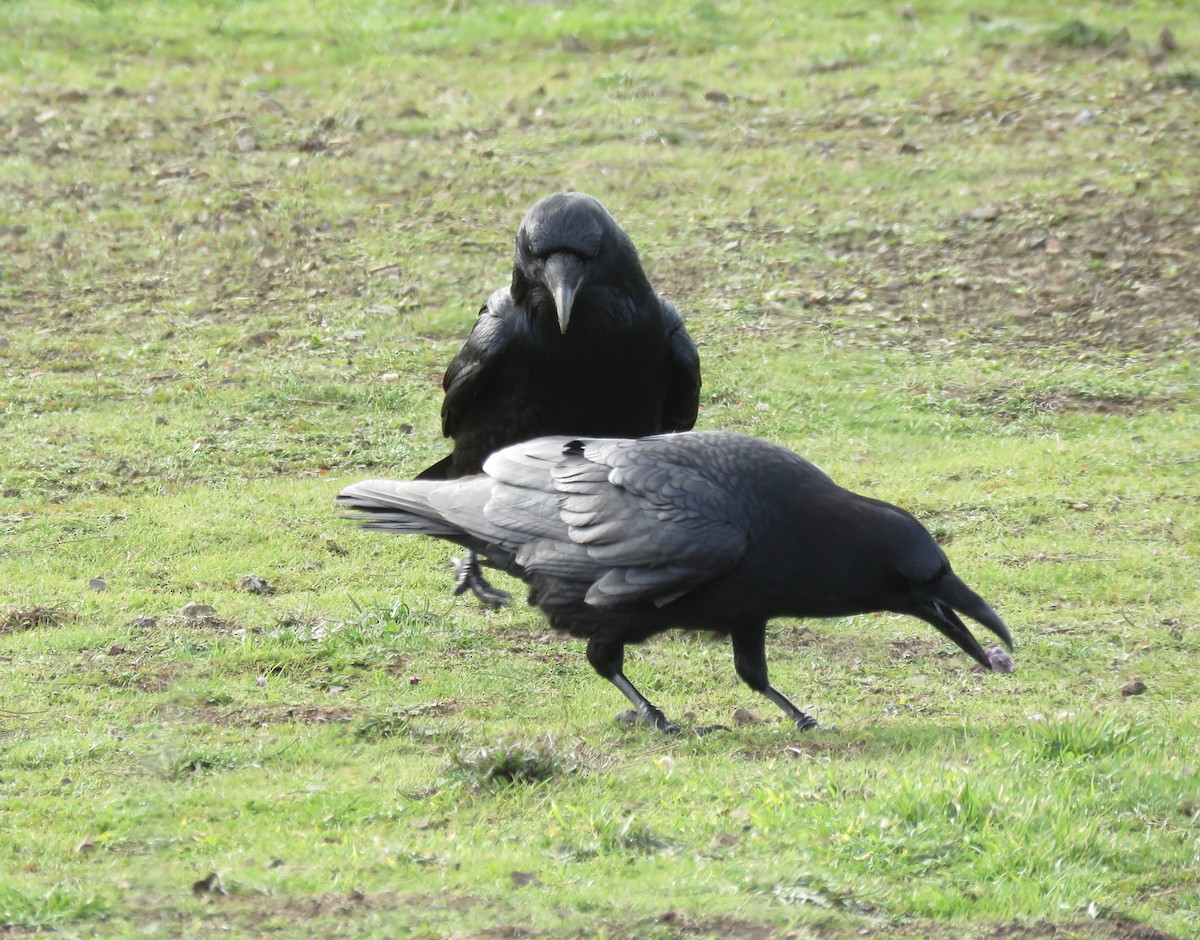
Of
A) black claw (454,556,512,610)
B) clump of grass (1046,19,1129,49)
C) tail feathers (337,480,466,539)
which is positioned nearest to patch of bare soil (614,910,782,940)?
tail feathers (337,480,466,539)

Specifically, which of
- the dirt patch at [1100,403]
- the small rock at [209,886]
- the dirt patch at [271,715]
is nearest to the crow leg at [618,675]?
the dirt patch at [271,715]

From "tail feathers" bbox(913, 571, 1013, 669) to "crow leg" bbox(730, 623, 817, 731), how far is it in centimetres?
54

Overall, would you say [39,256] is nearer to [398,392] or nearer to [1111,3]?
[398,392]

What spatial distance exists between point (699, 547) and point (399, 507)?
138 centimetres

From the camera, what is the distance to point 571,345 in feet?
20.8

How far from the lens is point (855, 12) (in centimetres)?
1708

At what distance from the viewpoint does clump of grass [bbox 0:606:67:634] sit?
6277 millimetres

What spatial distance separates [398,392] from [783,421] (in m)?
2.37

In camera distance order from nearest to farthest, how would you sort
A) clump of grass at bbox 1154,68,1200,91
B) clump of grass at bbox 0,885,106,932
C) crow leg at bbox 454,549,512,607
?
1. clump of grass at bbox 0,885,106,932
2. crow leg at bbox 454,549,512,607
3. clump of grass at bbox 1154,68,1200,91

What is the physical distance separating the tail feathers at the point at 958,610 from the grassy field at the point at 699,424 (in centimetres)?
32

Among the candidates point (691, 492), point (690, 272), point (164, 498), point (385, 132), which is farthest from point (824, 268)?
point (691, 492)

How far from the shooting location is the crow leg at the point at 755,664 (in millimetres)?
5371

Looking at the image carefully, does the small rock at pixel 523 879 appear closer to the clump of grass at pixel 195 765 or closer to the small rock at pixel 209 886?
the small rock at pixel 209 886

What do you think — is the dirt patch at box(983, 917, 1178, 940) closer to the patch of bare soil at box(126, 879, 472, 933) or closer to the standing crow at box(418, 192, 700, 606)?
the patch of bare soil at box(126, 879, 472, 933)
